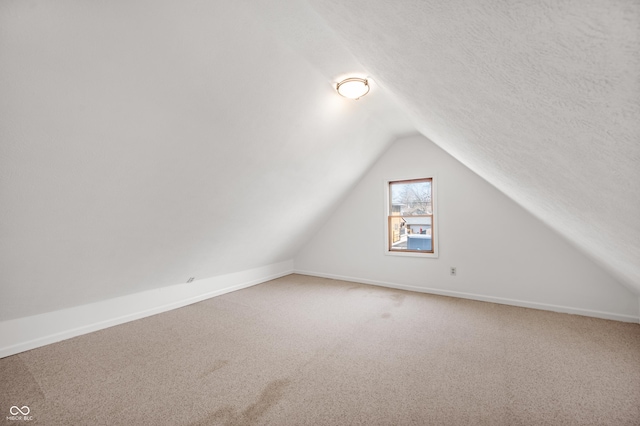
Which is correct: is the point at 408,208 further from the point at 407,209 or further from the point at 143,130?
the point at 143,130

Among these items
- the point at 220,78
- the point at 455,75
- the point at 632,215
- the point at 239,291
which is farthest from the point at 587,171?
the point at 239,291

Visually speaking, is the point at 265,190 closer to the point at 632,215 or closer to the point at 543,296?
the point at 632,215

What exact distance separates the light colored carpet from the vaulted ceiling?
88 centimetres

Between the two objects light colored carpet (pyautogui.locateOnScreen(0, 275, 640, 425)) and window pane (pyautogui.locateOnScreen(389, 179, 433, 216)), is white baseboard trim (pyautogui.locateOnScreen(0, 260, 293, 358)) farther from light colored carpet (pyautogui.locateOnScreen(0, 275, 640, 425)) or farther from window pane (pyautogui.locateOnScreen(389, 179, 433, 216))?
window pane (pyautogui.locateOnScreen(389, 179, 433, 216))

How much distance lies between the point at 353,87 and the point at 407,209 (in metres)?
2.76

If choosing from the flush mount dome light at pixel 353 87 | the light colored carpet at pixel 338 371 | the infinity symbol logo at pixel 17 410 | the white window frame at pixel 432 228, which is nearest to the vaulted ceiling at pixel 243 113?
the flush mount dome light at pixel 353 87

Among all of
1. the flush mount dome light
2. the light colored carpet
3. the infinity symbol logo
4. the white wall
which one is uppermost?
the flush mount dome light

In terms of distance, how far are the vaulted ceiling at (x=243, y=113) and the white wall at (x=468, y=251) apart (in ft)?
4.33

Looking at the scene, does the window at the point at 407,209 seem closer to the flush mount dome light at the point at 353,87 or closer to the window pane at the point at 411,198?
the window pane at the point at 411,198

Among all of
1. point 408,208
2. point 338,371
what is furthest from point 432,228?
point 338,371

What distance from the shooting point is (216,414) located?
1719 mm

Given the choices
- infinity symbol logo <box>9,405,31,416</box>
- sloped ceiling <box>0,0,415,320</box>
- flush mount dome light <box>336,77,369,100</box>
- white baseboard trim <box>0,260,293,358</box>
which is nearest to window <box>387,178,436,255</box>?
sloped ceiling <box>0,0,415,320</box>

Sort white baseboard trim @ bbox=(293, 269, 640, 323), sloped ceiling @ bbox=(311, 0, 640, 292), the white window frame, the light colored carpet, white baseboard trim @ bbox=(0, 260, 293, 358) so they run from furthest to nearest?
the white window frame → white baseboard trim @ bbox=(293, 269, 640, 323) → white baseboard trim @ bbox=(0, 260, 293, 358) → the light colored carpet → sloped ceiling @ bbox=(311, 0, 640, 292)

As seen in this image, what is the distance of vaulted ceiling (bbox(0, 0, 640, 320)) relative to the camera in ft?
1.98
